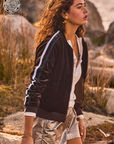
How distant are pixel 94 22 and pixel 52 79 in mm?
20721

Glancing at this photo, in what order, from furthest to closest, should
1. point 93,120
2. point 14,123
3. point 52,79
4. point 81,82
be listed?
point 93,120
point 14,123
point 81,82
point 52,79

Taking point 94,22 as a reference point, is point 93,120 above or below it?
below

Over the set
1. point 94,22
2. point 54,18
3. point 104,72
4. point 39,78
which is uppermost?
point 94,22

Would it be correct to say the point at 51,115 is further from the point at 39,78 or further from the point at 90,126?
the point at 90,126

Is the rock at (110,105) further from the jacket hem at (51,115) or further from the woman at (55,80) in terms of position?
the jacket hem at (51,115)

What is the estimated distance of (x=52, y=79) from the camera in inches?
61.3

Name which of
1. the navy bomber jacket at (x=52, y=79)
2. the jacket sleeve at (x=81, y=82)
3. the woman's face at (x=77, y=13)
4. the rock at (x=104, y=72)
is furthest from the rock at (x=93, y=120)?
the woman's face at (x=77, y=13)

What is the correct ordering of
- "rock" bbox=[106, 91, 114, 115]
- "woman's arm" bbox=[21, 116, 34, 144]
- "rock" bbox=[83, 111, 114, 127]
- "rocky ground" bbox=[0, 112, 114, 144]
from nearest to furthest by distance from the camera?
"woman's arm" bbox=[21, 116, 34, 144] < "rocky ground" bbox=[0, 112, 114, 144] < "rock" bbox=[83, 111, 114, 127] < "rock" bbox=[106, 91, 114, 115]

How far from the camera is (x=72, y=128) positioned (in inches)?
71.8

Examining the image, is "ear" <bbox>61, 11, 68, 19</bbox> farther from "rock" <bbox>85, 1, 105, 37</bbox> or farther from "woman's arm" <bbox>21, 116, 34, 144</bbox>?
"rock" <bbox>85, 1, 105, 37</bbox>

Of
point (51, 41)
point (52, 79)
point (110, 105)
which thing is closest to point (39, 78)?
point (52, 79)

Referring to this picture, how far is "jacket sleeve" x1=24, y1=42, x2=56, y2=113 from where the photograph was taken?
143 centimetres

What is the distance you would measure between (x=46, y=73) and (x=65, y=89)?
0.64ft

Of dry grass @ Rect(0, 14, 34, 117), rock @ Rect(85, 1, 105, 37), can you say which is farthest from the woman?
rock @ Rect(85, 1, 105, 37)
